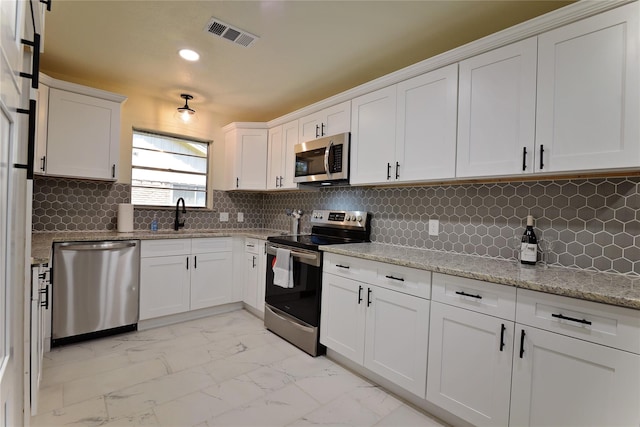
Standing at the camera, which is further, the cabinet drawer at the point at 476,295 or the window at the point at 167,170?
the window at the point at 167,170

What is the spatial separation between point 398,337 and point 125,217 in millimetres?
2891

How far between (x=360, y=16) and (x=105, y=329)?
3.32m

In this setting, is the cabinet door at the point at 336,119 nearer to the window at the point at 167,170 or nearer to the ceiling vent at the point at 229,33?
the ceiling vent at the point at 229,33

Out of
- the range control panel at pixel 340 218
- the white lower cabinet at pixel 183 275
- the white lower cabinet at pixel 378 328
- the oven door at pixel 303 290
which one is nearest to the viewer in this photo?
the white lower cabinet at pixel 378 328

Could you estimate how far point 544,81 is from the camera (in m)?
1.70

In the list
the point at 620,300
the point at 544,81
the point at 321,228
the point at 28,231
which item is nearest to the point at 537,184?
the point at 544,81

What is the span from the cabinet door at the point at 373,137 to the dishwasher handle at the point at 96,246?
7.05 feet

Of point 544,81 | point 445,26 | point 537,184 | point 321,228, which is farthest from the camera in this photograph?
point 321,228

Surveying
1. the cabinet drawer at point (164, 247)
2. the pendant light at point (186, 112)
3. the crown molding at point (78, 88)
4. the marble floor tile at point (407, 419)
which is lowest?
the marble floor tile at point (407, 419)

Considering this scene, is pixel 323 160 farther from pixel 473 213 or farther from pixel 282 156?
pixel 473 213

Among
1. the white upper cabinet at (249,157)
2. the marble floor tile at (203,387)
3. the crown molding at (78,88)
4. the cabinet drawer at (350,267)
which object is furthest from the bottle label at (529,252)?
the crown molding at (78,88)

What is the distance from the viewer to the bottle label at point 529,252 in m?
1.90

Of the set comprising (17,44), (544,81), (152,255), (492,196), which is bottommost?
(152,255)

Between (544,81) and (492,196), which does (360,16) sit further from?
(492,196)
